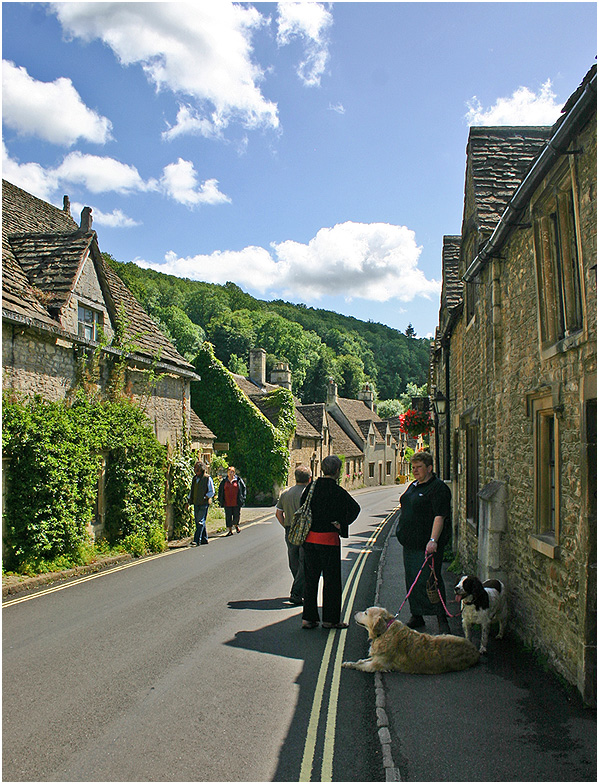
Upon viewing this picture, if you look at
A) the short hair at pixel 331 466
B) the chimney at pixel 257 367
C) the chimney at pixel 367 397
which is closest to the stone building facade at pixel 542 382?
the short hair at pixel 331 466

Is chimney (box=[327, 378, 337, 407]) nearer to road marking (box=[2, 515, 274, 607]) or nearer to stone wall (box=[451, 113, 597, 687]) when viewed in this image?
road marking (box=[2, 515, 274, 607])

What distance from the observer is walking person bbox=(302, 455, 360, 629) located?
23.9 ft

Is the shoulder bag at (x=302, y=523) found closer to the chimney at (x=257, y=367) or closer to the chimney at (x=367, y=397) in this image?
the chimney at (x=257, y=367)

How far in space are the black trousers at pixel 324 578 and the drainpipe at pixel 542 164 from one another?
4.46 meters

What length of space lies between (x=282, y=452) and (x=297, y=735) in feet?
90.2

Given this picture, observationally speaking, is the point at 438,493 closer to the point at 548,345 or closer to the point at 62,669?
the point at 548,345

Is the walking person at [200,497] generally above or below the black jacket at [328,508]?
below

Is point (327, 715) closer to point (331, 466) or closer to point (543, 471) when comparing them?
point (331, 466)

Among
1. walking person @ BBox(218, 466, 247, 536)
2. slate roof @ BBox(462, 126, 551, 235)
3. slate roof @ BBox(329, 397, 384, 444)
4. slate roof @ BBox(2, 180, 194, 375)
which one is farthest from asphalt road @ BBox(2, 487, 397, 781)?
slate roof @ BBox(329, 397, 384, 444)

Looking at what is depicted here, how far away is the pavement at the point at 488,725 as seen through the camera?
13.1ft

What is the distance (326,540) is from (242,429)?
81.9 ft

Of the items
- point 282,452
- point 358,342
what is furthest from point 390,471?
point 358,342

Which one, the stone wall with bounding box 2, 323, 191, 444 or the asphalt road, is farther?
the stone wall with bounding box 2, 323, 191, 444

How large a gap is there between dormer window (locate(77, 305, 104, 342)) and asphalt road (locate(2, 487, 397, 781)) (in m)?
6.04
